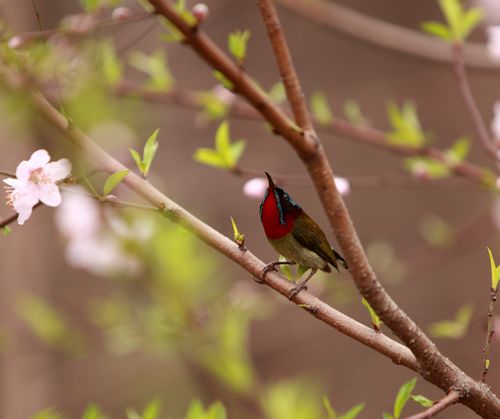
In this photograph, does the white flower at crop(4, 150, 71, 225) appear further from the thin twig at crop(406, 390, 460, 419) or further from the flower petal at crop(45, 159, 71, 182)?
the thin twig at crop(406, 390, 460, 419)

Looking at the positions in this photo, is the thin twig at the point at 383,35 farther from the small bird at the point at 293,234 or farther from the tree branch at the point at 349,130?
the small bird at the point at 293,234

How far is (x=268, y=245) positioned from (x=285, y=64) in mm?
3011

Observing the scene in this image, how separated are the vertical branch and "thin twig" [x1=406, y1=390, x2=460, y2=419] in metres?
0.32

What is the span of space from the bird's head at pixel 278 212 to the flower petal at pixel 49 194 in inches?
10.6

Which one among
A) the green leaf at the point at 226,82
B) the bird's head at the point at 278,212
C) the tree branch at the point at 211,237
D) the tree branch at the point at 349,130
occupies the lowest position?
the tree branch at the point at 349,130

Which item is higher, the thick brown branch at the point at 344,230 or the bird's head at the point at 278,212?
the thick brown branch at the point at 344,230

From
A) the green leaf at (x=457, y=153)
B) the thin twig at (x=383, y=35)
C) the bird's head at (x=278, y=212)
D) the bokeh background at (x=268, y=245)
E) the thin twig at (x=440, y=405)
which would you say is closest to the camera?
the thin twig at (x=440, y=405)

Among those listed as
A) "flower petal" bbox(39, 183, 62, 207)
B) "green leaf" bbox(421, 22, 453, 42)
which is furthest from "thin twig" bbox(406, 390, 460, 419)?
"green leaf" bbox(421, 22, 453, 42)

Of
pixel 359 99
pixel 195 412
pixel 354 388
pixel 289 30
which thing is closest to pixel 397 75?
pixel 359 99

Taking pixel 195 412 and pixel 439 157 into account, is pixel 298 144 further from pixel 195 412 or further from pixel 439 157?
pixel 439 157

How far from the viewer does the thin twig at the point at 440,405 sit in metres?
0.74

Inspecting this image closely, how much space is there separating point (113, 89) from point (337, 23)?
0.75 m

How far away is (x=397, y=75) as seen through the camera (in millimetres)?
4020

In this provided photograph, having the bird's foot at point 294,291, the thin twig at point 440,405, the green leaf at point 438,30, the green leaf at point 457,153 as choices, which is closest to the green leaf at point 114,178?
the bird's foot at point 294,291
